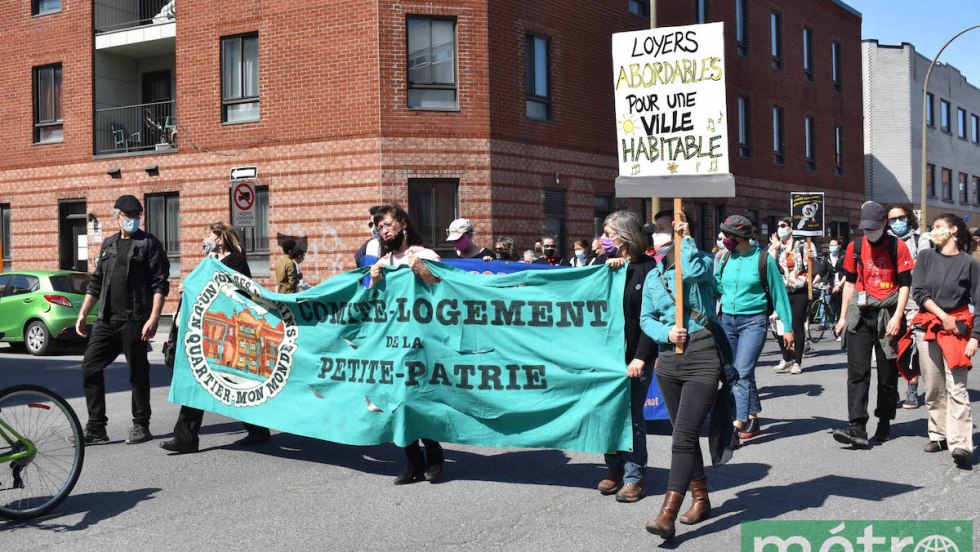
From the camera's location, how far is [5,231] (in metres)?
25.0

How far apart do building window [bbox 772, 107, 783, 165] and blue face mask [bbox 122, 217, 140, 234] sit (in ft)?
91.4

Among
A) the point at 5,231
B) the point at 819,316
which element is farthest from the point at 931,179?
the point at 5,231

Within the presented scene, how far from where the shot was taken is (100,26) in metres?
23.6

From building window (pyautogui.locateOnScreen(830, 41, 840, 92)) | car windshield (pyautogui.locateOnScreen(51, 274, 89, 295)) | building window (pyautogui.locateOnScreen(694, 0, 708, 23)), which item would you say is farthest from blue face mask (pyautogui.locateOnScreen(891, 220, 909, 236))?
building window (pyautogui.locateOnScreen(830, 41, 840, 92))

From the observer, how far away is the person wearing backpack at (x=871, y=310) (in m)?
7.60

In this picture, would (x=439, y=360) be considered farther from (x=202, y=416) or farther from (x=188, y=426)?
(x=202, y=416)

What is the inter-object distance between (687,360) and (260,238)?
1679 centimetres

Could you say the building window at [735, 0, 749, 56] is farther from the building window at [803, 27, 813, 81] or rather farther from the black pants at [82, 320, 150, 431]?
the black pants at [82, 320, 150, 431]

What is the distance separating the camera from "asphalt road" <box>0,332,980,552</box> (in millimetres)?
5336

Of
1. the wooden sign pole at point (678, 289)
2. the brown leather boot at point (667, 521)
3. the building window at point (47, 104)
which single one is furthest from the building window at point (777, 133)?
the brown leather boot at point (667, 521)

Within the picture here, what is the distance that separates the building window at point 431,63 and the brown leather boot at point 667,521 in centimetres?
1554

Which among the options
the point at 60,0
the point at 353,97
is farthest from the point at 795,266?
the point at 60,0

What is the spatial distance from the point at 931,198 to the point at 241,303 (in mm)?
48010

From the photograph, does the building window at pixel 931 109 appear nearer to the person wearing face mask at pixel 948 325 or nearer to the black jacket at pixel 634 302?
the person wearing face mask at pixel 948 325
